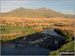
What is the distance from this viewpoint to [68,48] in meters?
19.7

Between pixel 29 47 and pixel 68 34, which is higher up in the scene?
pixel 68 34

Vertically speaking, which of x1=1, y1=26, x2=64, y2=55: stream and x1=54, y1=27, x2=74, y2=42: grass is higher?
x1=54, y1=27, x2=74, y2=42: grass

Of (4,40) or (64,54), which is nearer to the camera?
(64,54)

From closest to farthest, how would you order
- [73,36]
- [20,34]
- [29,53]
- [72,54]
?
1. [72,54]
2. [29,53]
3. [73,36]
4. [20,34]

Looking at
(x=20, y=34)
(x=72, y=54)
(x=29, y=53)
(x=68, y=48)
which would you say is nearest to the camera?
(x=72, y=54)

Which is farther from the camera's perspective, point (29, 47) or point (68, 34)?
point (68, 34)

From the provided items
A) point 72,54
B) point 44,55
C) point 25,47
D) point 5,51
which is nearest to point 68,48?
point 72,54

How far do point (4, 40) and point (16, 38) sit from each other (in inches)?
129

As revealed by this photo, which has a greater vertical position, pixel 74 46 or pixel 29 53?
pixel 74 46

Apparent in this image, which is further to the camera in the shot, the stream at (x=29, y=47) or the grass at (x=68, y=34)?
the grass at (x=68, y=34)

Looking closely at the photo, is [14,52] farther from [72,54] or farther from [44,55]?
[72,54]

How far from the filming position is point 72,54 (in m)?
17.1

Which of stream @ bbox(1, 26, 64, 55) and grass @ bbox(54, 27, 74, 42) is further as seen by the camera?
grass @ bbox(54, 27, 74, 42)

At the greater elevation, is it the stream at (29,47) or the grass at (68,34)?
the grass at (68,34)
